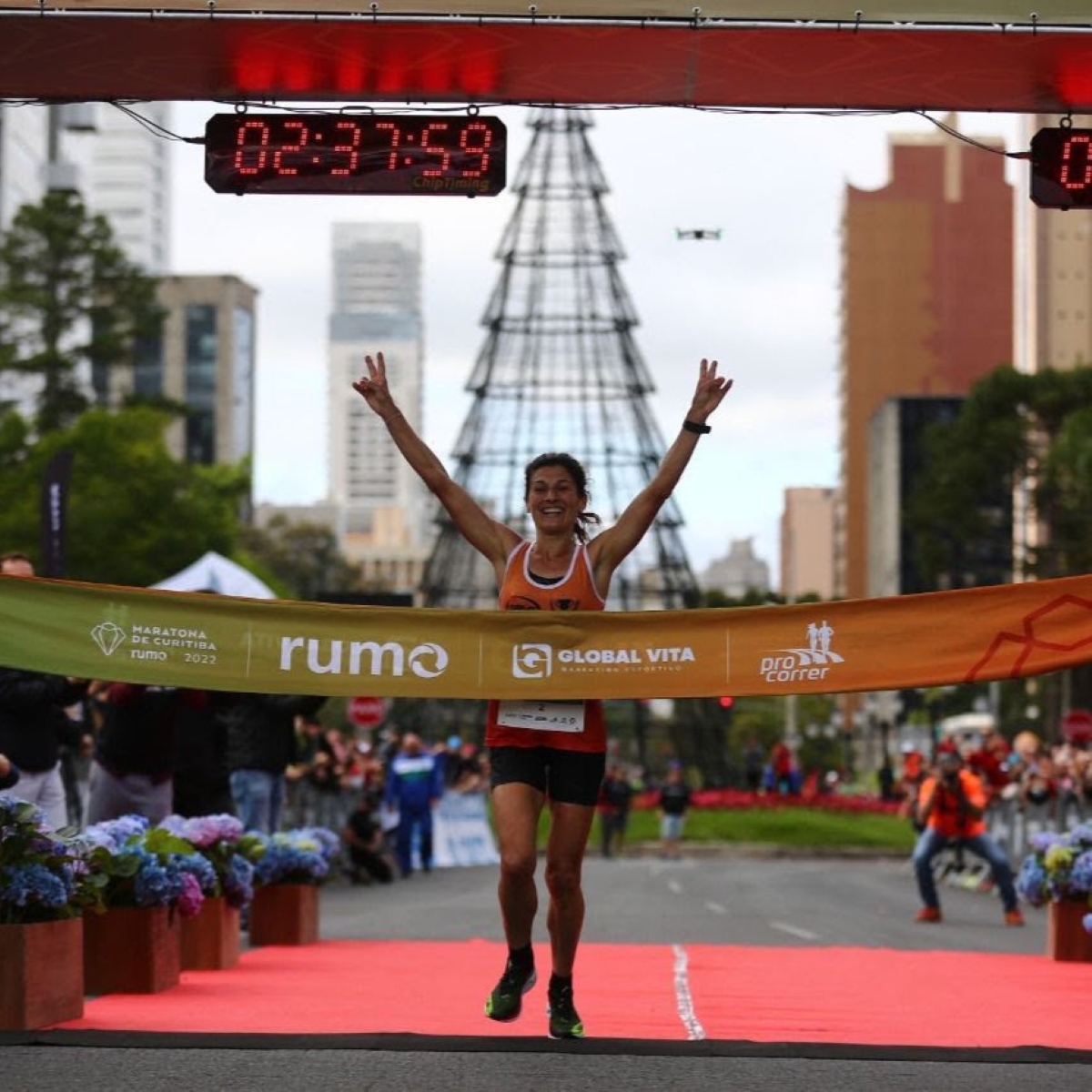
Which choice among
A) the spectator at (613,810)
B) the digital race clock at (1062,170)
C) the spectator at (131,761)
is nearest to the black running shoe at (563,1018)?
the spectator at (131,761)

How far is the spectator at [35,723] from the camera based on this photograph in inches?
529

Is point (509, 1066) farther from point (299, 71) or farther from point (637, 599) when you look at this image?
point (637, 599)

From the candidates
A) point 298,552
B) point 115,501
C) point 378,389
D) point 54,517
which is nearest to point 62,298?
point 115,501

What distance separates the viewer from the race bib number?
9750 mm

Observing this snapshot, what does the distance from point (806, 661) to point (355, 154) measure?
17.4ft

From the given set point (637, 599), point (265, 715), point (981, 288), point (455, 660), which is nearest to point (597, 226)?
point (637, 599)

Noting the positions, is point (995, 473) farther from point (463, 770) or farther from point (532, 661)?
point (532, 661)

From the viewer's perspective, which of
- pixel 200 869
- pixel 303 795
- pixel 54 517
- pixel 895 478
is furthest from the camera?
pixel 895 478

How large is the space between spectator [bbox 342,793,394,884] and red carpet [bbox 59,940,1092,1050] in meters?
14.7

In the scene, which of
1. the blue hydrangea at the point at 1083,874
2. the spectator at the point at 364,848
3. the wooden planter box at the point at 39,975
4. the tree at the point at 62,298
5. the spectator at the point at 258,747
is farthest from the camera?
the tree at the point at 62,298

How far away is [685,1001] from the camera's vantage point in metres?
12.3

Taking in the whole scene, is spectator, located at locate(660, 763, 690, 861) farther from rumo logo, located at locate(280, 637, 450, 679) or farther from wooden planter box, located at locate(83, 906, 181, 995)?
rumo logo, located at locate(280, 637, 450, 679)

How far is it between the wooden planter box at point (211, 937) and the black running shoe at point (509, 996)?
4.02 m

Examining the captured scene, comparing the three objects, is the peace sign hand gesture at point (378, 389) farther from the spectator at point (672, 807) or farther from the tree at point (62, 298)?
the tree at point (62, 298)
